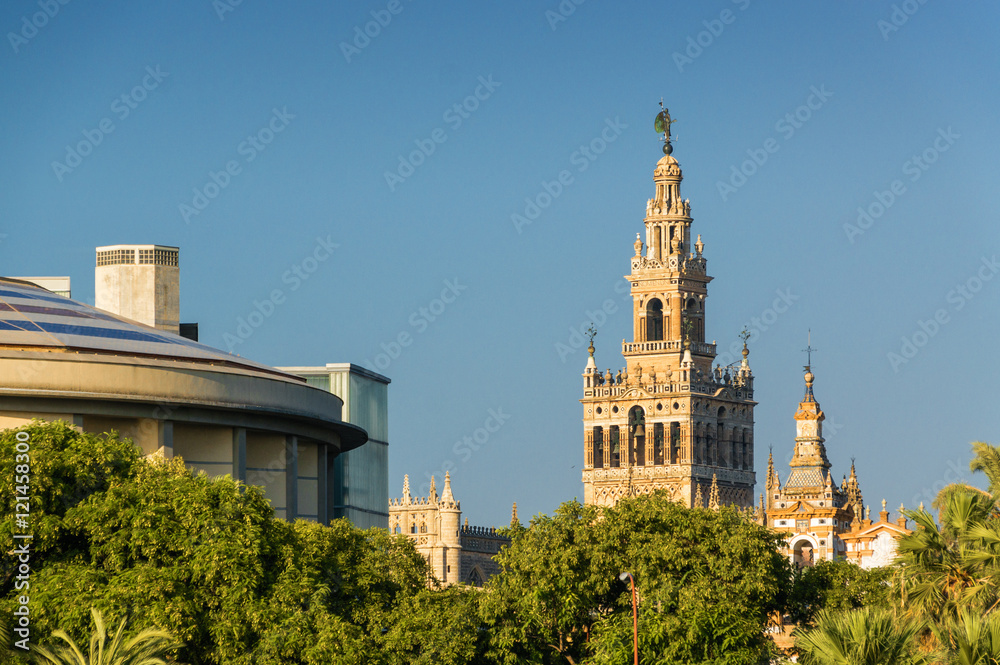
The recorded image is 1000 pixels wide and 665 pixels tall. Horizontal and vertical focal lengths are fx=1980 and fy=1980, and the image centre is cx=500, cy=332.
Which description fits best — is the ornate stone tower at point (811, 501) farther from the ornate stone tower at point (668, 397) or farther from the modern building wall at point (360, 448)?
the modern building wall at point (360, 448)

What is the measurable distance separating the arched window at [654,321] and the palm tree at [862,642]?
13616 centimetres

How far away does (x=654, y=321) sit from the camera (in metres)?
178

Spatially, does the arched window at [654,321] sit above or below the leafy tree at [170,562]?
above

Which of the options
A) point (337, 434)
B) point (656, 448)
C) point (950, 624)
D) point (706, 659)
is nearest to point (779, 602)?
point (706, 659)

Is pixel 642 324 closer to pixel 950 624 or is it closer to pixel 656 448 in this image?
pixel 656 448

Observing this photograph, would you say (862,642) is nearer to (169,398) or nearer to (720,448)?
(169,398)

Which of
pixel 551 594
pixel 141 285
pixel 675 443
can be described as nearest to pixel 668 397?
pixel 675 443

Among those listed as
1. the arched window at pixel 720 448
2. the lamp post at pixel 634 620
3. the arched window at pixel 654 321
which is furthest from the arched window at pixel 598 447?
the lamp post at pixel 634 620

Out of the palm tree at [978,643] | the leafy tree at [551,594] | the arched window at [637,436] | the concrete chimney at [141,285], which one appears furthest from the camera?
the arched window at [637,436]

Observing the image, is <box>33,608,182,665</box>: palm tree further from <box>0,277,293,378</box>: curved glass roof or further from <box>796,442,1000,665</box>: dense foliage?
<box>0,277,293,378</box>: curved glass roof

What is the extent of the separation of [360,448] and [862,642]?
161ft

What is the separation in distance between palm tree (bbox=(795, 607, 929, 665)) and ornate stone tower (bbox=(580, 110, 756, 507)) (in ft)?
426

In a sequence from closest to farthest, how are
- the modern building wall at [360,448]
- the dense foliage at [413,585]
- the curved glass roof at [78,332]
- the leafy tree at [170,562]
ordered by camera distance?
the dense foliage at [413,585], the leafy tree at [170,562], the curved glass roof at [78,332], the modern building wall at [360,448]

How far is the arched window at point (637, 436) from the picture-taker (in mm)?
174125
